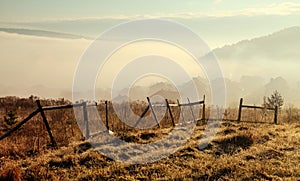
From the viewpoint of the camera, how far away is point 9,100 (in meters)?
29.9

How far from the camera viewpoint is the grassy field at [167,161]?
962 cm

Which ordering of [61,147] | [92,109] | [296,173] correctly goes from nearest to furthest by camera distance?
[296,173] → [61,147] → [92,109]

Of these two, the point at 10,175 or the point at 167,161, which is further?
the point at 167,161

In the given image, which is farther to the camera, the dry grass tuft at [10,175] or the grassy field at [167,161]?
the grassy field at [167,161]

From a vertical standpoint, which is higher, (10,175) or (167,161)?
(167,161)

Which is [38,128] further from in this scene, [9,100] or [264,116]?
[264,116]

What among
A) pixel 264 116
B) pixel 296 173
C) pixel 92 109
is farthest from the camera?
pixel 264 116

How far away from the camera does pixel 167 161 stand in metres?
11.1

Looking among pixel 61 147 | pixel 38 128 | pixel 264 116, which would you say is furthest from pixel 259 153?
pixel 264 116

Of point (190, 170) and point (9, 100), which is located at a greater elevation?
point (9, 100)

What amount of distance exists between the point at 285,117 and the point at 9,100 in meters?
23.8

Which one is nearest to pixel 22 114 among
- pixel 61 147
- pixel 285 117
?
pixel 61 147

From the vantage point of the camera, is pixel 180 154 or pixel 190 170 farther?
pixel 180 154

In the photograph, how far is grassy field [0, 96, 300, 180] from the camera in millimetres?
9625
